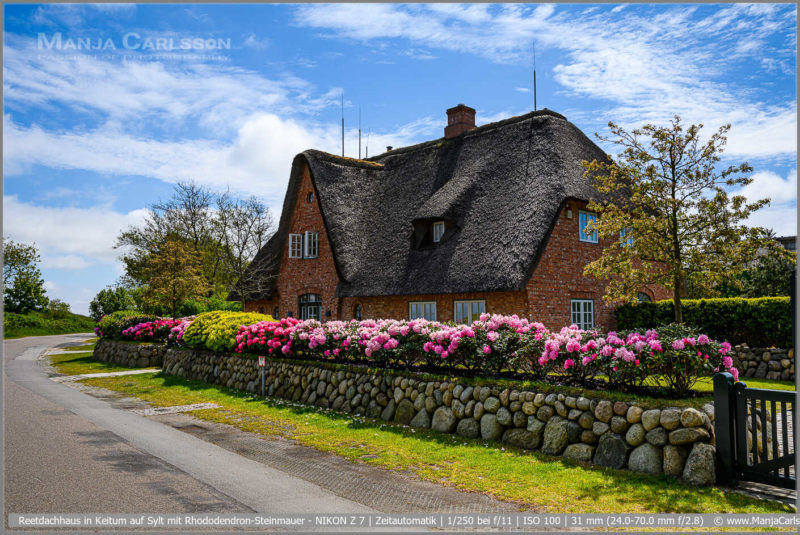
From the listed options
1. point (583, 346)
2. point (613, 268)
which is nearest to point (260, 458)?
point (583, 346)

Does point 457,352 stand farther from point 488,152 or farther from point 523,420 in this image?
point 488,152

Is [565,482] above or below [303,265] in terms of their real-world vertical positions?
below

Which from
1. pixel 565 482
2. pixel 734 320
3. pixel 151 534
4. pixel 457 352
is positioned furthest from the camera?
pixel 734 320

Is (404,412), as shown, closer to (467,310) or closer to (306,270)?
(467,310)

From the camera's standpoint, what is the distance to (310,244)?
78.3 feet

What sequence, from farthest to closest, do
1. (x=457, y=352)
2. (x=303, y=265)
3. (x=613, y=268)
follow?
(x=303, y=265), (x=613, y=268), (x=457, y=352)

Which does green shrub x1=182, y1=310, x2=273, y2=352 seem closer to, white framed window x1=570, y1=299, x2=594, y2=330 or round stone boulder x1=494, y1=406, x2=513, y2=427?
white framed window x1=570, y1=299, x2=594, y2=330

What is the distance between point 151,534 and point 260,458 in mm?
3172

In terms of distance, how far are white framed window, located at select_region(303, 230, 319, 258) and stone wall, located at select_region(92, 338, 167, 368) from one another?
7.19m

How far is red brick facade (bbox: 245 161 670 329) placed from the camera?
659 inches

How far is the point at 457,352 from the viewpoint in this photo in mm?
10680

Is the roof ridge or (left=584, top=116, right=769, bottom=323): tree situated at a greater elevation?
the roof ridge

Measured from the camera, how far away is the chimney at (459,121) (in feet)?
77.3

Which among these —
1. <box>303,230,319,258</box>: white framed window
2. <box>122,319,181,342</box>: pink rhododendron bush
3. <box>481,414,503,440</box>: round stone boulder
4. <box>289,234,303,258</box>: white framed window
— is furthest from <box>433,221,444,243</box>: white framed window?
<box>122,319,181,342</box>: pink rhododendron bush
